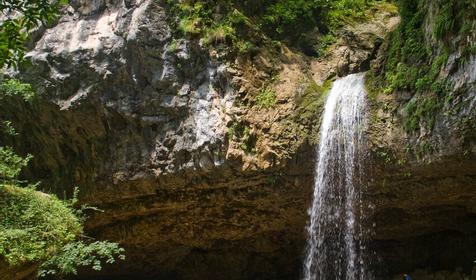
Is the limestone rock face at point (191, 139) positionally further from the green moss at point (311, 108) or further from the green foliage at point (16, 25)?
the green foliage at point (16, 25)

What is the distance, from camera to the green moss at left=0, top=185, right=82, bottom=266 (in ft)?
18.4

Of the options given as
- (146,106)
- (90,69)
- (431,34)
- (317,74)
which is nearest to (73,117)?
(90,69)

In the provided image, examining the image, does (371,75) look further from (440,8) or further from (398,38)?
(440,8)

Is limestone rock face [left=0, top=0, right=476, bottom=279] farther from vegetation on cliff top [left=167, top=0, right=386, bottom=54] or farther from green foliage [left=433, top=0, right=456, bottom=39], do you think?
green foliage [left=433, top=0, right=456, bottom=39]

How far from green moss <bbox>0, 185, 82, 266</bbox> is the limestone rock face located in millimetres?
2347

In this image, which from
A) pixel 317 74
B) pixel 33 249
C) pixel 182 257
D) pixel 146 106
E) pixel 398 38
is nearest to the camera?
pixel 33 249

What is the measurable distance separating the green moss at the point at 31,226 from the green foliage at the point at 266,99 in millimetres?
3650

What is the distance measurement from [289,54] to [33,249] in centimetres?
586

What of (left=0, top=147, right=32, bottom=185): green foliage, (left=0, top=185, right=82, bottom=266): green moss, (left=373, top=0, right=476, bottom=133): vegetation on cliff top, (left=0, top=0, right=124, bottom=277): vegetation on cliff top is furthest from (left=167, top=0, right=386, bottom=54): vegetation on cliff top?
(left=0, top=185, right=82, bottom=266): green moss

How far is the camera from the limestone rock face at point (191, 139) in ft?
26.2

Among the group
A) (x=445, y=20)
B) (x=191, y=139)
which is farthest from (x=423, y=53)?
(x=191, y=139)

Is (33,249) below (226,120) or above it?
below

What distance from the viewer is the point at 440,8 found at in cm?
674

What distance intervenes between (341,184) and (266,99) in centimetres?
199
